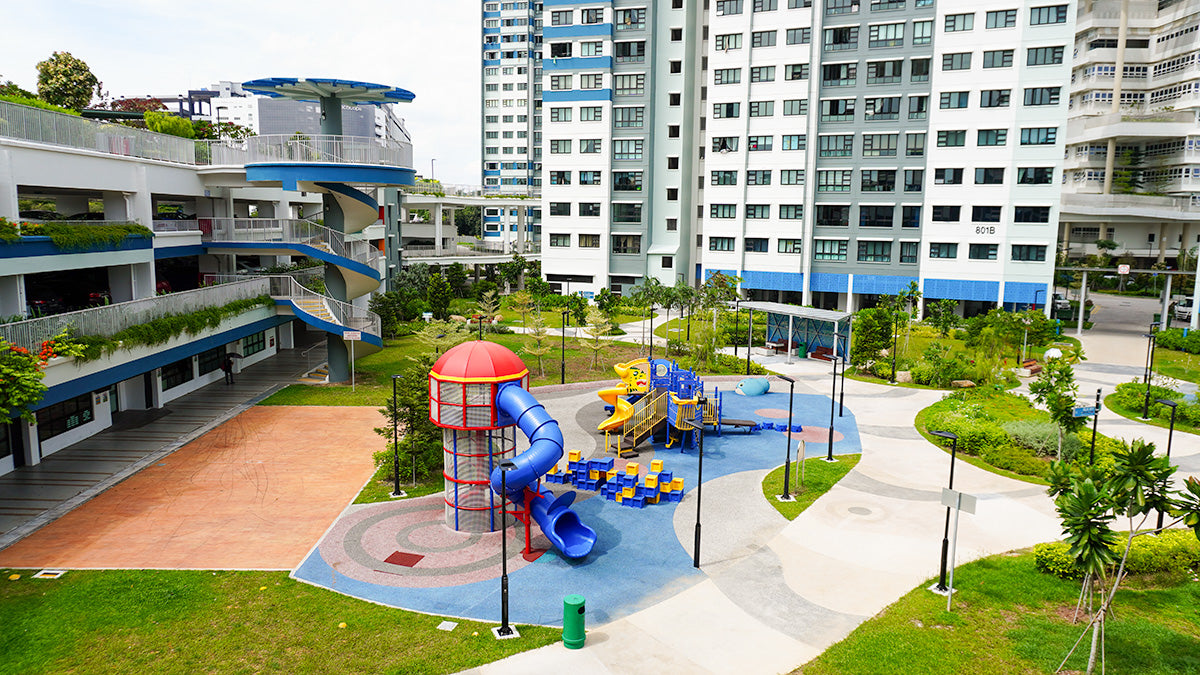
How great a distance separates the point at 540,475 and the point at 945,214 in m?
55.0

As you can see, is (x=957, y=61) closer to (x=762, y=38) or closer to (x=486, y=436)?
(x=762, y=38)

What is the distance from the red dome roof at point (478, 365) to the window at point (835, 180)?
5165cm

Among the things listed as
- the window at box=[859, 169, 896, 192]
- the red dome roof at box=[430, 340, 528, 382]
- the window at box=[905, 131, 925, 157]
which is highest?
the window at box=[905, 131, 925, 157]

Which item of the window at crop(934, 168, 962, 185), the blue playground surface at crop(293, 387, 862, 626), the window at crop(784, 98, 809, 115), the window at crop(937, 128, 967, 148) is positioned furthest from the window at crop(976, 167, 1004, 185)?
the blue playground surface at crop(293, 387, 862, 626)

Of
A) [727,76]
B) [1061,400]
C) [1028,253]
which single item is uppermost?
[727,76]

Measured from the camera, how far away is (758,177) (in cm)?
6944

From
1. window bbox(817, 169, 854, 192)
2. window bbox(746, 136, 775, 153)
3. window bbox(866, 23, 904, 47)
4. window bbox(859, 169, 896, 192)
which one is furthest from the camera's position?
window bbox(746, 136, 775, 153)

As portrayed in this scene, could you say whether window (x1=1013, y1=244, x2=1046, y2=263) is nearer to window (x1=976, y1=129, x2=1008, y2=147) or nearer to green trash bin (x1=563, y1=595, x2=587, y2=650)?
window (x1=976, y1=129, x2=1008, y2=147)

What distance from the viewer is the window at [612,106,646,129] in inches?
2896

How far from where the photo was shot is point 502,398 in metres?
22.7

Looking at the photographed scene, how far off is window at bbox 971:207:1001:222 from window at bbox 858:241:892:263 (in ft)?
23.1

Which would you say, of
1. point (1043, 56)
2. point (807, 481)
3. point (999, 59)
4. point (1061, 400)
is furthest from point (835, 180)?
point (807, 481)

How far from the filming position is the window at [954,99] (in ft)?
204

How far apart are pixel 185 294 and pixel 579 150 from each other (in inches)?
1895
